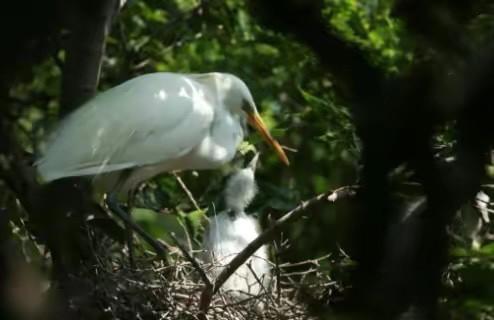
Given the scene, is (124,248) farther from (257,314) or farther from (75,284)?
(75,284)

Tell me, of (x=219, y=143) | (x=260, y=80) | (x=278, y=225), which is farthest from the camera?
(x=260, y=80)

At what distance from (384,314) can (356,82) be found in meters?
0.15

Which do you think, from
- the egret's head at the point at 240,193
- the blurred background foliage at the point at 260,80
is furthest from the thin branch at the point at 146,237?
the egret's head at the point at 240,193

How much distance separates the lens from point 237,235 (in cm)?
254

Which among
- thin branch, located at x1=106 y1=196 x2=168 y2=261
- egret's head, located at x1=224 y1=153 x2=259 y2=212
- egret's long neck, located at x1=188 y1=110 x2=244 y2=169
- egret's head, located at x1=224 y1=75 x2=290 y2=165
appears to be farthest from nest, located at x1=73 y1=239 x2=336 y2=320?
egret's head, located at x1=224 y1=75 x2=290 y2=165

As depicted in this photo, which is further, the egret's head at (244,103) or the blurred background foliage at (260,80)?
the egret's head at (244,103)

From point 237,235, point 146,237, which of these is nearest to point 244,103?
point 237,235

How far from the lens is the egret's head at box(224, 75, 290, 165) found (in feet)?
9.09

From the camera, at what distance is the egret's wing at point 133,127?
94.8 inches

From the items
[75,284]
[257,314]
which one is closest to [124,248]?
[257,314]

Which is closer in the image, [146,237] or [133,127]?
[146,237]

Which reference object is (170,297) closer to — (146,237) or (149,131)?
(146,237)

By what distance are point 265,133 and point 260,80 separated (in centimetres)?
35

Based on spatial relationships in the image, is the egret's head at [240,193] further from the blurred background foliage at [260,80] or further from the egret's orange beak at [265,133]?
the egret's orange beak at [265,133]
